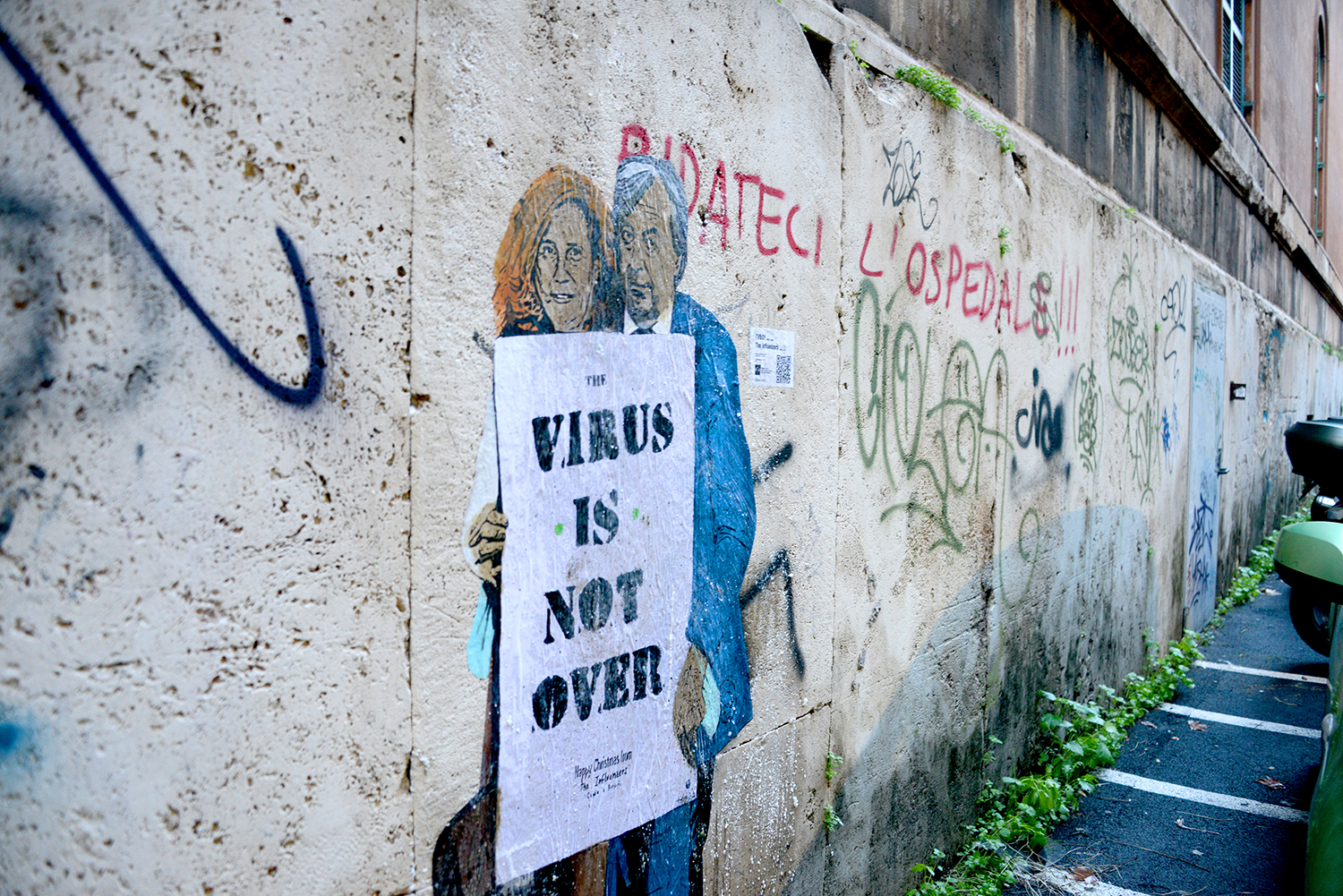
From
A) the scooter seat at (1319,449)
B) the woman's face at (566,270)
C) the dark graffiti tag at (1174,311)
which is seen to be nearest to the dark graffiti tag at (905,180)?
the woman's face at (566,270)

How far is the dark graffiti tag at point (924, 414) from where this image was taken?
2812 millimetres

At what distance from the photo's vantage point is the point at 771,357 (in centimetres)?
238

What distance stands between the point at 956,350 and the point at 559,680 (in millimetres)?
2238

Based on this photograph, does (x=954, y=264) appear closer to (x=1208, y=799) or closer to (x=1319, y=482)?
(x=1208, y=799)

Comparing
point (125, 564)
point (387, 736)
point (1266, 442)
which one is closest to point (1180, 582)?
point (1266, 442)

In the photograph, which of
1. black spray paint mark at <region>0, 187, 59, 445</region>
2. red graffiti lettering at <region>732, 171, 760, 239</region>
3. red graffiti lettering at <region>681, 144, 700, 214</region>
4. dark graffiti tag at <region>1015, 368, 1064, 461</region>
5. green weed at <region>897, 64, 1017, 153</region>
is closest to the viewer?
black spray paint mark at <region>0, 187, 59, 445</region>

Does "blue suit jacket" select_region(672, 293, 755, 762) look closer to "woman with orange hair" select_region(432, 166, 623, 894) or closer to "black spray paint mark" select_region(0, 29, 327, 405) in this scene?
"woman with orange hair" select_region(432, 166, 623, 894)

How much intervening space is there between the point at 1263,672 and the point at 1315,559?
3.58m

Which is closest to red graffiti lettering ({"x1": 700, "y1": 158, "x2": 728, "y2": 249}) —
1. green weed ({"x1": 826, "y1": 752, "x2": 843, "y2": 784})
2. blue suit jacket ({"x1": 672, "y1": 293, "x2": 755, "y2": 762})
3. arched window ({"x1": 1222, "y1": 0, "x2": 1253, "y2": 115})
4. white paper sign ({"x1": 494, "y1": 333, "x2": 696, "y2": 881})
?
blue suit jacket ({"x1": 672, "y1": 293, "x2": 755, "y2": 762})

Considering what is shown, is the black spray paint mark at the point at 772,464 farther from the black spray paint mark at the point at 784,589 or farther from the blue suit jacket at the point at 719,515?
the black spray paint mark at the point at 784,589

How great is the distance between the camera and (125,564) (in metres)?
1.18

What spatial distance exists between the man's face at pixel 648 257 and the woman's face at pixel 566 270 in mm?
113

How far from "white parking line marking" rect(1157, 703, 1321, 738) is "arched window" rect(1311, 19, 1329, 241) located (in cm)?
1477

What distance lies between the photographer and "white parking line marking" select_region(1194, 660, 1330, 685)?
598cm
